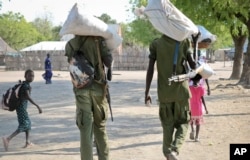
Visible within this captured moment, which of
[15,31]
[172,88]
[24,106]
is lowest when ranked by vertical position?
[24,106]

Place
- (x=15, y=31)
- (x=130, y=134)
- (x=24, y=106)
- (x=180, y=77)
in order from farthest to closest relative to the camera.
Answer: (x=15, y=31) → (x=130, y=134) → (x=24, y=106) → (x=180, y=77)

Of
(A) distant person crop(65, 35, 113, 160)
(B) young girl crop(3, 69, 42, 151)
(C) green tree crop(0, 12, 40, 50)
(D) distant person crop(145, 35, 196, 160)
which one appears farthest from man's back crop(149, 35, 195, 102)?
(C) green tree crop(0, 12, 40, 50)

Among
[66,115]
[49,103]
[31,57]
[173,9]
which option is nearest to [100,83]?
[173,9]

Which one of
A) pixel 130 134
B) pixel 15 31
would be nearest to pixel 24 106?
pixel 130 134

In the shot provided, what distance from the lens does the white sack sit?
195 inches

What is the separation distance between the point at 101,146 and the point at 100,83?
749mm

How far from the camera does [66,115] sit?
35.8 ft

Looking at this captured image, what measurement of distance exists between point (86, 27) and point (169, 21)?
975mm

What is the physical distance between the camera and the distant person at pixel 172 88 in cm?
495

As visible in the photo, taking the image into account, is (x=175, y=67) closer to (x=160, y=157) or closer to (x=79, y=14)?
(x=79, y=14)

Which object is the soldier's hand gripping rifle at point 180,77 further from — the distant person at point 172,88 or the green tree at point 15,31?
the green tree at point 15,31

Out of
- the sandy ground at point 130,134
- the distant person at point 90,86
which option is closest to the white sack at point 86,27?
the distant person at point 90,86

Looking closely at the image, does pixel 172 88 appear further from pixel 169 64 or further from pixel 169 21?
pixel 169 21

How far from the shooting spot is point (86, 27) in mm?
4938
